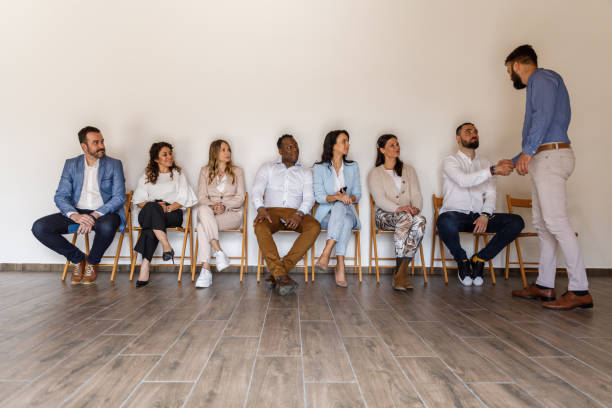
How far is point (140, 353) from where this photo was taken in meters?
1.61

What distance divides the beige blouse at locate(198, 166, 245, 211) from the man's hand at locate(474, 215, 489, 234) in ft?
7.38

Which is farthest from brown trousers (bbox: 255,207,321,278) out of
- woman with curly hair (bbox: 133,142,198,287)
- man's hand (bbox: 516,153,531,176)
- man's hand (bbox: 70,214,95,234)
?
man's hand (bbox: 516,153,531,176)

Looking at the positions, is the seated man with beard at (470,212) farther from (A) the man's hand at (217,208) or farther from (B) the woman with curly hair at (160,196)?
(B) the woman with curly hair at (160,196)

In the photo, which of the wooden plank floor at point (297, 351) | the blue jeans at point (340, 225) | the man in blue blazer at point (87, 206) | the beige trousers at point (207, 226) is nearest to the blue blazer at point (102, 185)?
the man in blue blazer at point (87, 206)

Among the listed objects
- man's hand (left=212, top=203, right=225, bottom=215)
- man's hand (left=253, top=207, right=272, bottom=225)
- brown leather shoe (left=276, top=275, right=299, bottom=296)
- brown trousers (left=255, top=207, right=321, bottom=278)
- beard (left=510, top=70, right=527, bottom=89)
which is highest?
beard (left=510, top=70, right=527, bottom=89)

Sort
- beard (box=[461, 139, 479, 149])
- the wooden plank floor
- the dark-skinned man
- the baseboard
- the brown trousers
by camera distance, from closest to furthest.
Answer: the wooden plank floor < the brown trousers < the dark-skinned man < beard (box=[461, 139, 479, 149]) < the baseboard

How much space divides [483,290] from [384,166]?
150cm

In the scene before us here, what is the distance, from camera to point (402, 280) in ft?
10.2

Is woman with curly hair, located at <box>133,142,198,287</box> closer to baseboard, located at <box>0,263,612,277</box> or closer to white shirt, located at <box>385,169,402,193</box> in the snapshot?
baseboard, located at <box>0,263,612,277</box>

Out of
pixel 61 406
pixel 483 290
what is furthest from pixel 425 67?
pixel 61 406

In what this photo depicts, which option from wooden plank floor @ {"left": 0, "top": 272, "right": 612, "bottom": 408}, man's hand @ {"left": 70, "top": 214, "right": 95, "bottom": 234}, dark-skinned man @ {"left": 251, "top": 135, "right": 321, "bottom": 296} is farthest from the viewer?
man's hand @ {"left": 70, "top": 214, "right": 95, "bottom": 234}

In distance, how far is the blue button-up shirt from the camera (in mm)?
2510

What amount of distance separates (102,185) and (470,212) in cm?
354

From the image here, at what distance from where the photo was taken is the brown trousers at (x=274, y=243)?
2.98 m
